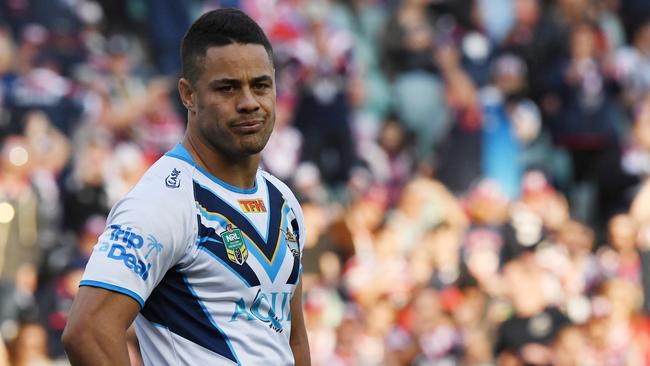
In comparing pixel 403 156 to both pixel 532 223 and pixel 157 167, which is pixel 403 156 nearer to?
pixel 532 223

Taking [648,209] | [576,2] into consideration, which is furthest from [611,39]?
[648,209]

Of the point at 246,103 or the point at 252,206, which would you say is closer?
the point at 246,103

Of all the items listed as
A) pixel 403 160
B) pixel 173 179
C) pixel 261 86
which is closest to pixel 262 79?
pixel 261 86

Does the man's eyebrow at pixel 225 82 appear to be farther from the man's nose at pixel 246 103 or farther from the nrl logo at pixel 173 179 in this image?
the nrl logo at pixel 173 179

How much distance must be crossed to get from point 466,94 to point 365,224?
7.53 ft

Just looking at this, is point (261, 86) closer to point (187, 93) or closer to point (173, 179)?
point (187, 93)

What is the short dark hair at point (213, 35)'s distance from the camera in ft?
14.6

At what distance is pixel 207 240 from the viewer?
4.37 m

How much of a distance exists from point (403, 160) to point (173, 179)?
11.0 metres

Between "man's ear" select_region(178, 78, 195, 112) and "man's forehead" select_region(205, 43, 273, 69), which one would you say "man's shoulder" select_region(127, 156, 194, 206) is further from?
"man's forehead" select_region(205, 43, 273, 69)

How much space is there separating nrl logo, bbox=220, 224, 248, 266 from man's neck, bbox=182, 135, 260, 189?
0.20 metres

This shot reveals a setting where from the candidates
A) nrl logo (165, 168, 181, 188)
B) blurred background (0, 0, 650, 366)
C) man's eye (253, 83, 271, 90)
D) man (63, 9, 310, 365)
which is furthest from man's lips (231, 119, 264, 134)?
blurred background (0, 0, 650, 366)

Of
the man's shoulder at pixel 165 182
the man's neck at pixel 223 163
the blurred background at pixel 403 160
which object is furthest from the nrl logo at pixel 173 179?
the blurred background at pixel 403 160

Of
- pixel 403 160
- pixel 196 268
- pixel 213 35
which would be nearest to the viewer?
pixel 196 268
